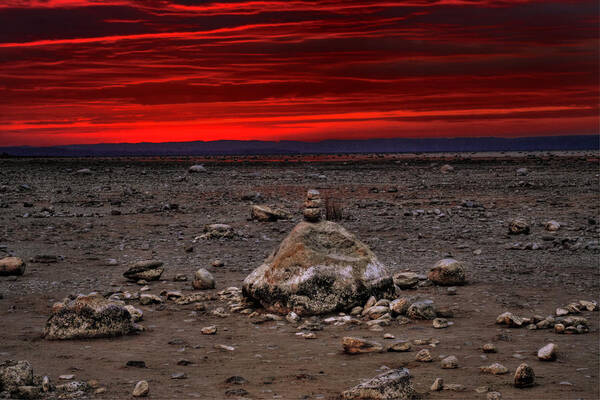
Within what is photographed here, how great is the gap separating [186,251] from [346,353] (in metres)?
7.69

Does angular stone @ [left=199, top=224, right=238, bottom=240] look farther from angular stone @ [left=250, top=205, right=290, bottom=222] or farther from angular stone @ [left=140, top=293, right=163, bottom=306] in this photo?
angular stone @ [left=140, top=293, right=163, bottom=306]

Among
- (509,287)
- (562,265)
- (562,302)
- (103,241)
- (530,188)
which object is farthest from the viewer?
(530,188)

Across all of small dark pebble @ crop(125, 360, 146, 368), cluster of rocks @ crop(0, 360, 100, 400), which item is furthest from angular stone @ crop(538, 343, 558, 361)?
cluster of rocks @ crop(0, 360, 100, 400)

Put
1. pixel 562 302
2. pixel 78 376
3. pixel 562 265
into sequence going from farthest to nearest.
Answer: pixel 562 265 < pixel 562 302 < pixel 78 376

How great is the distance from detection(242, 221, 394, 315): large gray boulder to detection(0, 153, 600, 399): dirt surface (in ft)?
1.77

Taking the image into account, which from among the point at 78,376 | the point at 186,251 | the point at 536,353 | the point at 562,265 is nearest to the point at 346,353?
the point at 536,353

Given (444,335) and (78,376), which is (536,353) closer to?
(444,335)

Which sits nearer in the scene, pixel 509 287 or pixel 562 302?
pixel 562 302

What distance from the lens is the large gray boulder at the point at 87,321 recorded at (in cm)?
817

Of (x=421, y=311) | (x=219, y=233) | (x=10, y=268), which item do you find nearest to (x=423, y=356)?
(x=421, y=311)

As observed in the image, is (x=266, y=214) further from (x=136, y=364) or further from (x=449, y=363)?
(x=449, y=363)

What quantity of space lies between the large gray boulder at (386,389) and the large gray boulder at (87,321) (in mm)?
3531

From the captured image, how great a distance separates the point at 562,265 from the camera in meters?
12.4

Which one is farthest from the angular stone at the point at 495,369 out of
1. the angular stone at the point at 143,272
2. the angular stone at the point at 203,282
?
the angular stone at the point at 143,272
